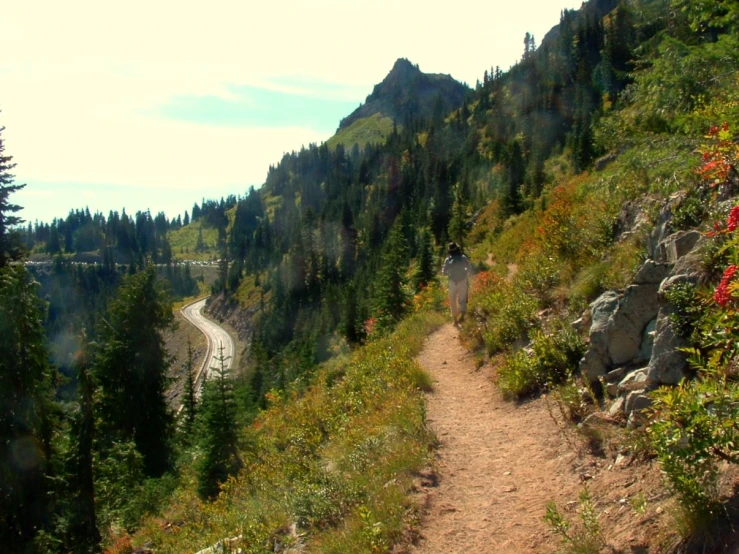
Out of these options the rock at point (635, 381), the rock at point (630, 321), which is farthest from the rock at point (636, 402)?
the rock at point (630, 321)

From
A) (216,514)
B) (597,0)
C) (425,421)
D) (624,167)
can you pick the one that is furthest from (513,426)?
(597,0)

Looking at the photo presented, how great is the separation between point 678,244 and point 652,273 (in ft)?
1.39

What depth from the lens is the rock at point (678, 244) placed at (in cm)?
606

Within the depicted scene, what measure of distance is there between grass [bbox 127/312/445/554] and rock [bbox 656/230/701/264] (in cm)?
373

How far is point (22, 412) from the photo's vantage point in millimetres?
15086

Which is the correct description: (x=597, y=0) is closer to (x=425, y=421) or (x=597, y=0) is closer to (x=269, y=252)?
(x=269, y=252)

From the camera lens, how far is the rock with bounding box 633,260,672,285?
6.25 metres

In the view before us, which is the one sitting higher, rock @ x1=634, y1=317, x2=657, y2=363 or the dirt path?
rock @ x1=634, y1=317, x2=657, y2=363

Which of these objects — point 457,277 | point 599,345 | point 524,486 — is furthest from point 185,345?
point 524,486

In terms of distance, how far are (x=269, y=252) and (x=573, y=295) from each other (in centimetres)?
15269

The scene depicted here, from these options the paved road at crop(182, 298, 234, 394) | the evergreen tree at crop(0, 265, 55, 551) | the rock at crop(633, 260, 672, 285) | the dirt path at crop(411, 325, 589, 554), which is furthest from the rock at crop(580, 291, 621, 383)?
the paved road at crop(182, 298, 234, 394)

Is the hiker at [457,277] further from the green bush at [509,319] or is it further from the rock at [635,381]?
the rock at [635,381]

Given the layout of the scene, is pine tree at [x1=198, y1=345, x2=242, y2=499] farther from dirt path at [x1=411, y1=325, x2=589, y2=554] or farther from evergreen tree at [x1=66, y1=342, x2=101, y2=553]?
dirt path at [x1=411, y1=325, x2=589, y2=554]

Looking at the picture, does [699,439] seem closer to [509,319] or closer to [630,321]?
[630,321]
